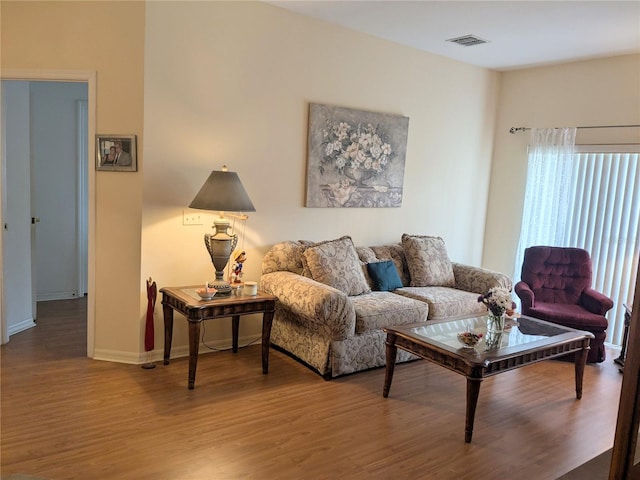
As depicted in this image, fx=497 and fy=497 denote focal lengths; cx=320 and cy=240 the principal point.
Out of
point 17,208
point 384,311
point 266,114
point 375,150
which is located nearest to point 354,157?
point 375,150

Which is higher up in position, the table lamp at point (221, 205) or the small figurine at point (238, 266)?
the table lamp at point (221, 205)

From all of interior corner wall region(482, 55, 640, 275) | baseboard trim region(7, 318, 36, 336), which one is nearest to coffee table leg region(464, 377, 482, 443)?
interior corner wall region(482, 55, 640, 275)

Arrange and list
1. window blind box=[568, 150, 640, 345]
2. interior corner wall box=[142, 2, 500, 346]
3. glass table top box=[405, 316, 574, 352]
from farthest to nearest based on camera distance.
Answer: window blind box=[568, 150, 640, 345] < interior corner wall box=[142, 2, 500, 346] < glass table top box=[405, 316, 574, 352]

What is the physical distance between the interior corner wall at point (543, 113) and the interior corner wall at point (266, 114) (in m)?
0.60

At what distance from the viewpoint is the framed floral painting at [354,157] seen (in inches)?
175

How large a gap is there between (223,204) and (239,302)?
27.1 inches

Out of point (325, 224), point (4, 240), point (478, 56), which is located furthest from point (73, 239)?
point (478, 56)

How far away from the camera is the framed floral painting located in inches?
175

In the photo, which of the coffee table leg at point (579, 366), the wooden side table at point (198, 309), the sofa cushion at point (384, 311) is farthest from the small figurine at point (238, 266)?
the coffee table leg at point (579, 366)

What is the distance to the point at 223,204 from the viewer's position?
3.44 m

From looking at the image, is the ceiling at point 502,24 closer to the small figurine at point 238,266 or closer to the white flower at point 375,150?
the white flower at point 375,150

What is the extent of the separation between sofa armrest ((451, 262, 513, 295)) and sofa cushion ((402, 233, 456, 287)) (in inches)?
3.2

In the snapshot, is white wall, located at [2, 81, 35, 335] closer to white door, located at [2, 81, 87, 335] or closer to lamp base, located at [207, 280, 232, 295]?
white door, located at [2, 81, 87, 335]

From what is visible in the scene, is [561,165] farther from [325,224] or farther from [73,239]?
[73,239]
